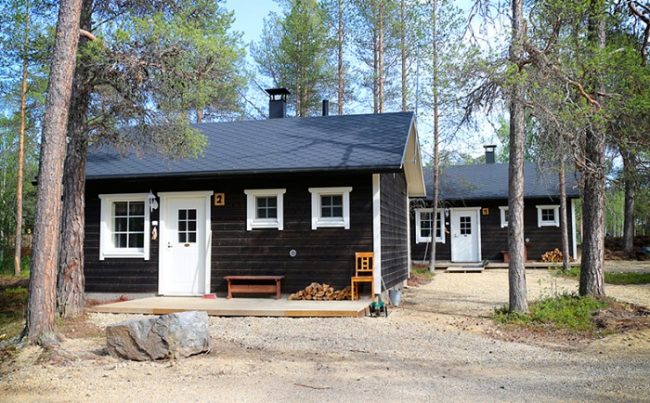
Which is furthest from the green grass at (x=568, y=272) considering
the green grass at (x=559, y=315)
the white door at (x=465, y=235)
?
the green grass at (x=559, y=315)

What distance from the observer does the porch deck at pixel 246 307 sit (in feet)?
30.9

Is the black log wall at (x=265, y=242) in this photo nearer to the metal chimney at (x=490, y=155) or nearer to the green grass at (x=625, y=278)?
the green grass at (x=625, y=278)

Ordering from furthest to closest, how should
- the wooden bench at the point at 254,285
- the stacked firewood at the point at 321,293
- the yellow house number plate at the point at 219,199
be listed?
1. the yellow house number plate at the point at 219,199
2. the wooden bench at the point at 254,285
3. the stacked firewood at the point at 321,293

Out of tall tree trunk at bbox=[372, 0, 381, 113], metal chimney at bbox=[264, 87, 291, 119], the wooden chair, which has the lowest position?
the wooden chair

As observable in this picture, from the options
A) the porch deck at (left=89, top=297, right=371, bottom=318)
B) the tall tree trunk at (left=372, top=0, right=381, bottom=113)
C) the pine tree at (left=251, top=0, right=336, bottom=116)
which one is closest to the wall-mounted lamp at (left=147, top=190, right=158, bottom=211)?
the porch deck at (left=89, top=297, right=371, bottom=318)

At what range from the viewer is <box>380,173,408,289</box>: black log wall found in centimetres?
1159

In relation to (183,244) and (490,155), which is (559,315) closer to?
(183,244)

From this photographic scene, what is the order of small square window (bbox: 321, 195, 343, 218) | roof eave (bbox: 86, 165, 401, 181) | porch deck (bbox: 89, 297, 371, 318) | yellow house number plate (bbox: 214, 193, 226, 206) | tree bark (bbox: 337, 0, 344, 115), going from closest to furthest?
porch deck (bbox: 89, 297, 371, 318) → roof eave (bbox: 86, 165, 401, 181) → small square window (bbox: 321, 195, 343, 218) → yellow house number plate (bbox: 214, 193, 226, 206) → tree bark (bbox: 337, 0, 344, 115)

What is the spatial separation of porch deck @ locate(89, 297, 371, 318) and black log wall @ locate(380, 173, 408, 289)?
145 centimetres

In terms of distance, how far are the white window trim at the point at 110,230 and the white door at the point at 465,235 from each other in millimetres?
13831

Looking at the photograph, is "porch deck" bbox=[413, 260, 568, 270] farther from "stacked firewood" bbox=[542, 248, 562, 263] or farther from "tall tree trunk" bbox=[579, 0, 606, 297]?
"tall tree trunk" bbox=[579, 0, 606, 297]

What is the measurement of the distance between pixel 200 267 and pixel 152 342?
5.56 metres

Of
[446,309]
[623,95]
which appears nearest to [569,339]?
[446,309]

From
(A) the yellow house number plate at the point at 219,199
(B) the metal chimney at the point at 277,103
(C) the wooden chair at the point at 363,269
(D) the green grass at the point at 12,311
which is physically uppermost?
(B) the metal chimney at the point at 277,103
